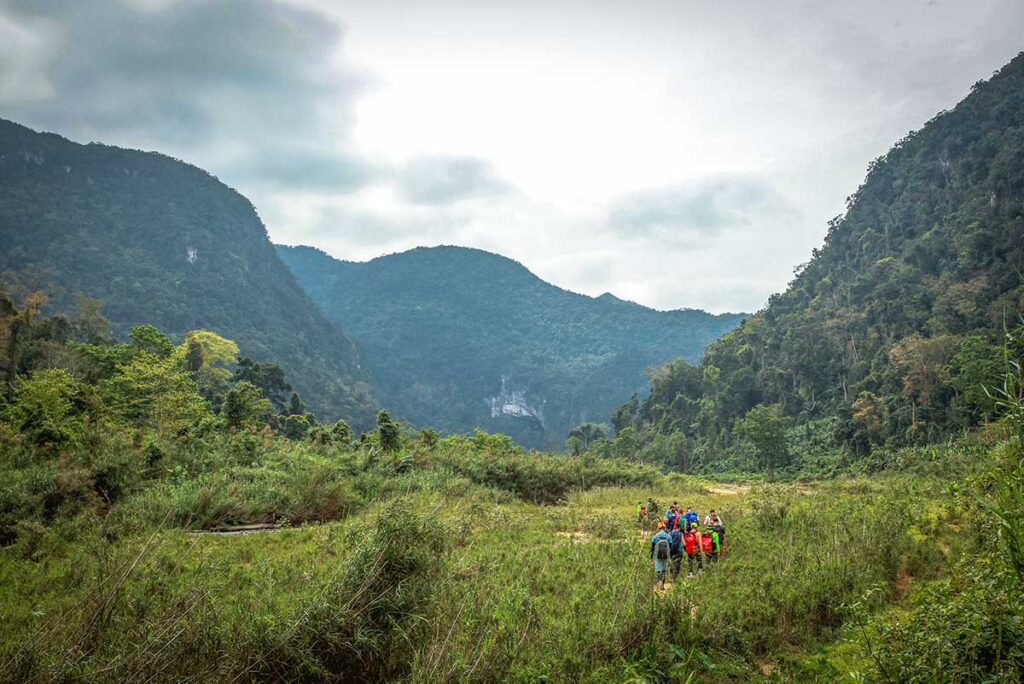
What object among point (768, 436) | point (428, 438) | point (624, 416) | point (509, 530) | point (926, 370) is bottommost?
point (624, 416)

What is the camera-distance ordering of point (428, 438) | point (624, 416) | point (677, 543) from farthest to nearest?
point (624, 416)
point (428, 438)
point (677, 543)

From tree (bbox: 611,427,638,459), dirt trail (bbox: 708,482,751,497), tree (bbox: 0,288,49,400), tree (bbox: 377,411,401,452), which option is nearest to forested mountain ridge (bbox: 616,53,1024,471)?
tree (bbox: 611,427,638,459)

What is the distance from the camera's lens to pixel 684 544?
1039cm

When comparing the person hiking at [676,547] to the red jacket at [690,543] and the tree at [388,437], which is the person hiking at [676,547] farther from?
the tree at [388,437]

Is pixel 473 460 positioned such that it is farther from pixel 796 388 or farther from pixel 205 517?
pixel 796 388

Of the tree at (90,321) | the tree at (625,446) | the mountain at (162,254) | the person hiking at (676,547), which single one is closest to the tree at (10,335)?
the tree at (90,321)

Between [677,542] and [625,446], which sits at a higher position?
[677,542]

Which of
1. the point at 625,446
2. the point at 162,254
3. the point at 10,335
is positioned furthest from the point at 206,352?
the point at 162,254

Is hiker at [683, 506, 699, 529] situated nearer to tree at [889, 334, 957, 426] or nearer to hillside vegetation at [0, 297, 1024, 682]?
hillside vegetation at [0, 297, 1024, 682]

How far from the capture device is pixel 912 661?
454 cm

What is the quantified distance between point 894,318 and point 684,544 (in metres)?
55.2

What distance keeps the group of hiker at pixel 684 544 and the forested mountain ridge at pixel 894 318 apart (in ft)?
81.1

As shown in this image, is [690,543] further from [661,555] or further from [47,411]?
[47,411]

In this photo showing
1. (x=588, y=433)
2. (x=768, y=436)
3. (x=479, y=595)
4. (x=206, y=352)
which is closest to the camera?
(x=479, y=595)
